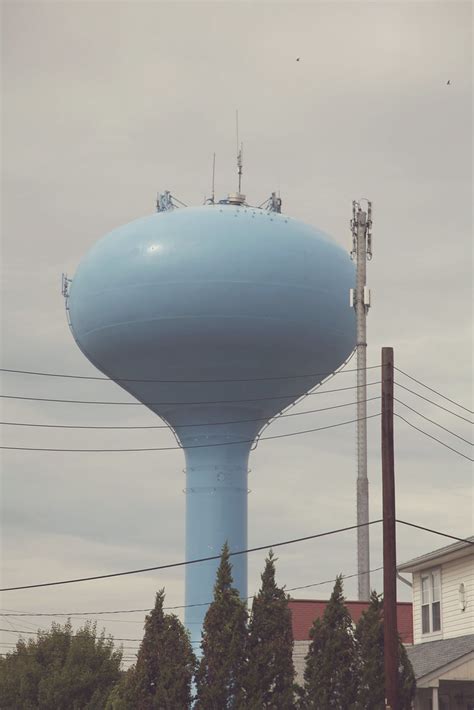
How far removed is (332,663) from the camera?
2588 centimetres

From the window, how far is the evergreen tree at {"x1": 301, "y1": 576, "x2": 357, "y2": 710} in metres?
6.53

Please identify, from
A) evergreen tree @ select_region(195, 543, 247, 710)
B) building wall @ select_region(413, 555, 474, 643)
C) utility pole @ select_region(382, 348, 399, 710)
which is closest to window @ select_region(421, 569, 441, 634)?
building wall @ select_region(413, 555, 474, 643)

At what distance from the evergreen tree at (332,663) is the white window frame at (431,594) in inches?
254

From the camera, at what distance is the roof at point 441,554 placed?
29833mm

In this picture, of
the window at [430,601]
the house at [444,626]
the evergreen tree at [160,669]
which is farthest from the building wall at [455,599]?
the evergreen tree at [160,669]

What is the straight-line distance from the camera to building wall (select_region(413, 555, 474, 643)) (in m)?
30.6

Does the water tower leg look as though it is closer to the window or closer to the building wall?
the window

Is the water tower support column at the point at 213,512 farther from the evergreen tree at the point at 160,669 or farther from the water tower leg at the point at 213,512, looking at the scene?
the evergreen tree at the point at 160,669

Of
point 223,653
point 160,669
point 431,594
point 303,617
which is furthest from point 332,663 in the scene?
point 303,617

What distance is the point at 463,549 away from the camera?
30.0m

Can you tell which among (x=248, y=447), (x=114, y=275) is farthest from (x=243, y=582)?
(x=114, y=275)

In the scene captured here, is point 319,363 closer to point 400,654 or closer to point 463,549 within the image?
point 463,549

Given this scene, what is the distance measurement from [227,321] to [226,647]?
30.0ft

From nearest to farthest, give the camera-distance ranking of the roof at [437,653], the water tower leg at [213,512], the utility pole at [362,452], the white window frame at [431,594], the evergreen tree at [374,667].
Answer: the evergreen tree at [374,667] < the roof at [437,653] < the white window frame at [431,594] < the water tower leg at [213,512] < the utility pole at [362,452]
